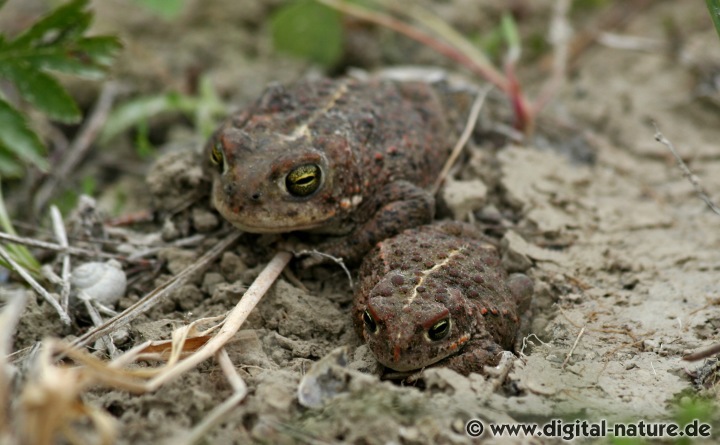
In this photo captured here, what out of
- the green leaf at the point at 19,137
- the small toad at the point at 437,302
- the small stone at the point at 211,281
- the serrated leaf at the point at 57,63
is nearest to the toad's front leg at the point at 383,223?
the small toad at the point at 437,302

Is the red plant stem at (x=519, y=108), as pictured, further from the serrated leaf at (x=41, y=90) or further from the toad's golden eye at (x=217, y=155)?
the serrated leaf at (x=41, y=90)

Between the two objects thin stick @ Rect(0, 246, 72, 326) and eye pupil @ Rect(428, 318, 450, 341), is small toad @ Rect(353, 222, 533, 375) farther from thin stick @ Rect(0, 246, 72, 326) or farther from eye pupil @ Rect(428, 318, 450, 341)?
thin stick @ Rect(0, 246, 72, 326)

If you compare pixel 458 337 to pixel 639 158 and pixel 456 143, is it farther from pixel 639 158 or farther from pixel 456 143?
pixel 639 158

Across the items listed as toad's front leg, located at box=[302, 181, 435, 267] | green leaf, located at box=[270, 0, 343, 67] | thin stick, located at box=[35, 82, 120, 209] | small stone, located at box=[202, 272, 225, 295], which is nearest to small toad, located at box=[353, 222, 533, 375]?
toad's front leg, located at box=[302, 181, 435, 267]

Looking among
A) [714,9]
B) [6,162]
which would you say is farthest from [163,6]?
[714,9]

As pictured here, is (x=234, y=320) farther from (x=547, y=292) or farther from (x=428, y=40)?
(x=428, y=40)

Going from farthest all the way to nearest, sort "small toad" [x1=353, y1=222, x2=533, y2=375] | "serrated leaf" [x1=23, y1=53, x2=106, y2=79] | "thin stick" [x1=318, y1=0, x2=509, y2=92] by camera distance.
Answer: "thin stick" [x1=318, y1=0, x2=509, y2=92] < "serrated leaf" [x1=23, y1=53, x2=106, y2=79] < "small toad" [x1=353, y1=222, x2=533, y2=375]
